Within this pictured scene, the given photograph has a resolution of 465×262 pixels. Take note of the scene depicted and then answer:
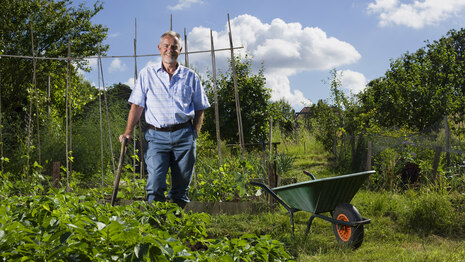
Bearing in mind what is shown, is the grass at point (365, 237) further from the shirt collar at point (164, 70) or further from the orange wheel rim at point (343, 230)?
the shirt collar at point (164, 70)

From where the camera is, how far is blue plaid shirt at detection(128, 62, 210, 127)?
3121mm

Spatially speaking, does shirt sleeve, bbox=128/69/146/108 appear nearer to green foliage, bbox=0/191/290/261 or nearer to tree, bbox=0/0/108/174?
green foliage, bbox=0/191/290/261

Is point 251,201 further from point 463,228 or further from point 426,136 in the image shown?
→ point 426,136

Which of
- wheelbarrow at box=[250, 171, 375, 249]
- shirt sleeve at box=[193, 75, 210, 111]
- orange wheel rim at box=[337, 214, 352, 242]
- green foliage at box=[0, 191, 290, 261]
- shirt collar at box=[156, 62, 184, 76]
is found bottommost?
orange wheel rim at box=[337, 214, 352, 242]

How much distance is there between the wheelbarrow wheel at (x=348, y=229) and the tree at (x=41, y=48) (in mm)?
7253

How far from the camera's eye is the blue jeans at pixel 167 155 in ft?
10.3

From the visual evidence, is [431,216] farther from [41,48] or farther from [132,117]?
[41,48]

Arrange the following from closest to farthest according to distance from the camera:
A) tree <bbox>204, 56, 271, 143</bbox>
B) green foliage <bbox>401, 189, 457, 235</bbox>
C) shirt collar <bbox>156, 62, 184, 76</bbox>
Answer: shirt collar <bbox>156, 62, 184, 76</bbox> < green foliage <bbox>401, 189, 457, 235</bbox> < tree <bbox>204, 56, 271, 143</bbox>

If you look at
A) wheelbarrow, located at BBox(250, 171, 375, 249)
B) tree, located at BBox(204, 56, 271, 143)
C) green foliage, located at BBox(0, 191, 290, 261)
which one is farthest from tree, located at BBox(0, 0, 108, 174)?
green foliage, located at BBox(0, 191, 290, 261)

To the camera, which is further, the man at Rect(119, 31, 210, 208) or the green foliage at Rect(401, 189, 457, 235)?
the green foliage at Rect(401, 189, 457, 235)

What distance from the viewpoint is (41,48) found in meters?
12.0

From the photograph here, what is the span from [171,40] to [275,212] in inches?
77.4

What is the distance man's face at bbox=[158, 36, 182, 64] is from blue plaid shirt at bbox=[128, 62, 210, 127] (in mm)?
92

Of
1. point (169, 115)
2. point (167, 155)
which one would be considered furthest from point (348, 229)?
point (169, 115)
